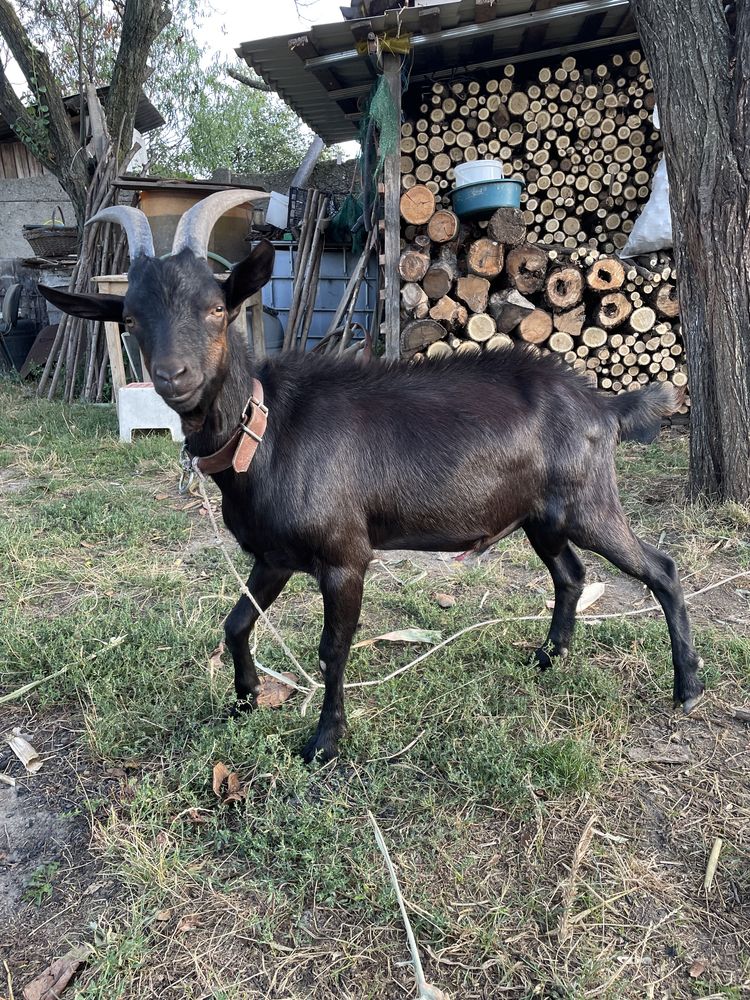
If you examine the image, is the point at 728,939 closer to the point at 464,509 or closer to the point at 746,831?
the point at 746,831

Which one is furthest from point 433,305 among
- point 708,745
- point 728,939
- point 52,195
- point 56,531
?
point 52,195

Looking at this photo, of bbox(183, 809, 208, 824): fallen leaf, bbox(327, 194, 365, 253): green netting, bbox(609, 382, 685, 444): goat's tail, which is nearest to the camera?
bbox(183, 809, 208, 824): fallen leaf

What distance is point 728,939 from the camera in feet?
5.60

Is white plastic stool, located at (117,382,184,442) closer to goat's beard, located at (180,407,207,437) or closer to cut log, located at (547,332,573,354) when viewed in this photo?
cut log, located at (547,332,573,354)

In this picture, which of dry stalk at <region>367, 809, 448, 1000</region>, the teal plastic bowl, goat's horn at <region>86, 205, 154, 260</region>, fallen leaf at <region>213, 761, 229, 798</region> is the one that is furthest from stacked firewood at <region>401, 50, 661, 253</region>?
dry stalk at <region>367, 809, 448, 1000</region>

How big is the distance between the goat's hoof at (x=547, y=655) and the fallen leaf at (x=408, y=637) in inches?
18.0

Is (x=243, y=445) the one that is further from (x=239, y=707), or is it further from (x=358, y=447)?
(x=239, y=707)

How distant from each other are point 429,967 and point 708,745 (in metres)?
1.35

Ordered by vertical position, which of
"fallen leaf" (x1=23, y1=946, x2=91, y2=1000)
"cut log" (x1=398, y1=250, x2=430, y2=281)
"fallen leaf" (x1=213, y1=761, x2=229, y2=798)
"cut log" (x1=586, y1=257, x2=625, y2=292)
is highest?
"cut log" (x1=398, y1=250, x2=430, y2=281)

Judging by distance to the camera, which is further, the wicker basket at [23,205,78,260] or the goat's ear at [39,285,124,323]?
the wicker basket at [23,205,78,260]

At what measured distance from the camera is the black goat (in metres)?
2.16

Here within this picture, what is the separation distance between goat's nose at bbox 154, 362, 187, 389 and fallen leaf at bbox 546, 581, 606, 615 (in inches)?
88.3

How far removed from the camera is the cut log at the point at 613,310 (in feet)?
21.0

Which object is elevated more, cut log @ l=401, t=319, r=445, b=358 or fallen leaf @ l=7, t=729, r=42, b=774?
cut log @ l=401, t=319, r=445, b=358
